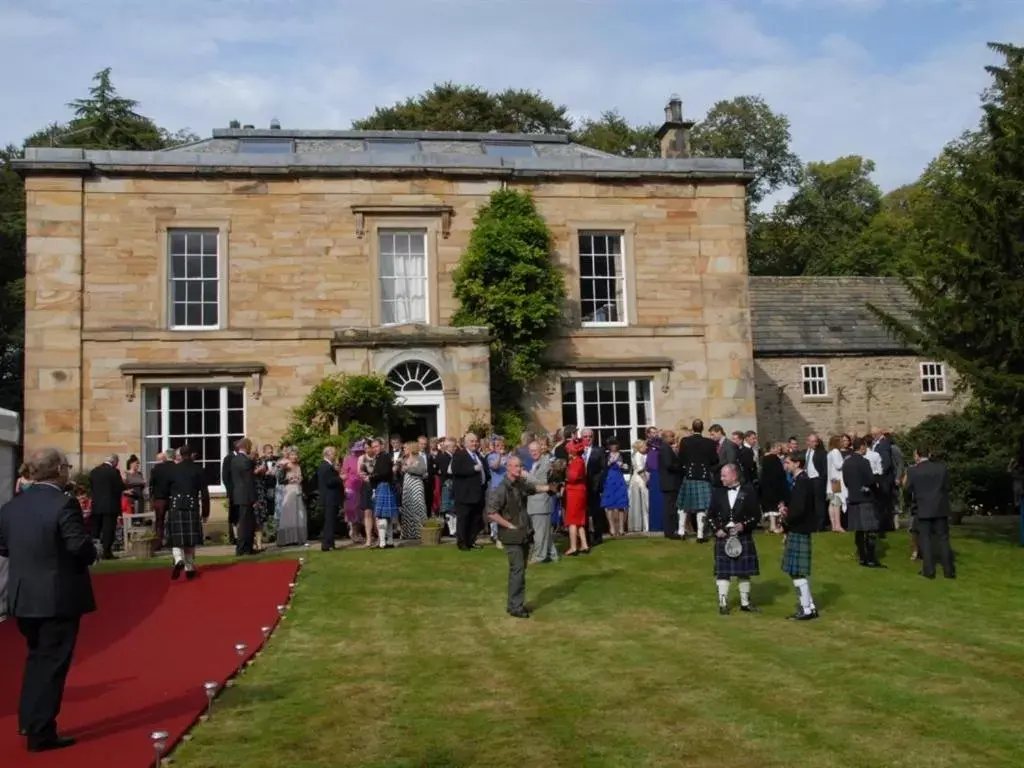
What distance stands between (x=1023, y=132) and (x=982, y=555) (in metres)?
6.53

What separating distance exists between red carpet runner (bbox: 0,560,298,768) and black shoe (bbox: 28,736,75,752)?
0.07 m

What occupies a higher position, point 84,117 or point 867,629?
point 84,117

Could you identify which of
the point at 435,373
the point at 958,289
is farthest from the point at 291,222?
the point at 958,289

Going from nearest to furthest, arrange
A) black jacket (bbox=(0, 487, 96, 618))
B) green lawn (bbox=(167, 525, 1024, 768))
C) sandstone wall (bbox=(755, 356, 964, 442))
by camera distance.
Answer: green lawn (bbox=(167, 525, 1024, 768)) < black jacket (bbox=(0, 487, 96, 618)) < sandstone wall (bbox=(755, 356, 964, 442))

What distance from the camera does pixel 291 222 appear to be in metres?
24.0

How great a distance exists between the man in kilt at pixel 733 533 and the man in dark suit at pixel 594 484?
501 cm

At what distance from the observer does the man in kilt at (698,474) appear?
1720cm

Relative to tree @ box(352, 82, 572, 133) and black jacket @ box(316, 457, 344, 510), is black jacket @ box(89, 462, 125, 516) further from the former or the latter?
tree @ box(352, 82, 572, 133)

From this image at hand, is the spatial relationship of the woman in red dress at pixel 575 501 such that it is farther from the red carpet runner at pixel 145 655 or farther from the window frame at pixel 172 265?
the window frame at pixel 172 265

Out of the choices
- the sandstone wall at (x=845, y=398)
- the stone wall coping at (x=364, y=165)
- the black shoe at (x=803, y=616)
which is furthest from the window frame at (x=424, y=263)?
the black shoe at (x=803, y=616)

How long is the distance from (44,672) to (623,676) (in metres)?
4.42

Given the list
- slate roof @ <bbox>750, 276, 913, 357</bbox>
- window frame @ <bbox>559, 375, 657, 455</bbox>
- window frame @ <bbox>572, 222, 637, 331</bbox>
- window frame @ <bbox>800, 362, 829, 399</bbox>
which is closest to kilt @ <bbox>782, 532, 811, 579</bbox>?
window frame @ <bbox>559, 375, 657, 455</bbox>

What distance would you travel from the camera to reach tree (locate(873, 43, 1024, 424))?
16.6 meters

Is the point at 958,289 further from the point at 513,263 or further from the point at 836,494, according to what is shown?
the point at 513,263
